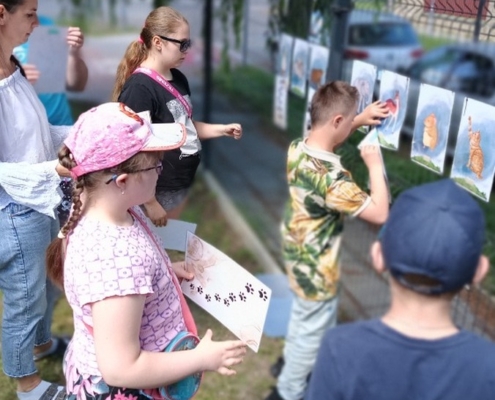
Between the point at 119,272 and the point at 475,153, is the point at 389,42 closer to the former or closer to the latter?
the point at 475,153

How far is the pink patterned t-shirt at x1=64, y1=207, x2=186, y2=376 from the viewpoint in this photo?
145 centimetres

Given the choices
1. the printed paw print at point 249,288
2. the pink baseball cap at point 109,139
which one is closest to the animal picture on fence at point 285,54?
the printed paw print at point 249,288

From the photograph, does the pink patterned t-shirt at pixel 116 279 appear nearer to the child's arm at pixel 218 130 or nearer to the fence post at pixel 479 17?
the child's arm at pixel 218 130

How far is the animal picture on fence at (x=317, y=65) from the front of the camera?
3296 millimetres

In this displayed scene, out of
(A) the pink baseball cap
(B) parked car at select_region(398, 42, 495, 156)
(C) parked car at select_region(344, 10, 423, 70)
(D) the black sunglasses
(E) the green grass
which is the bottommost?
(E) the green grass

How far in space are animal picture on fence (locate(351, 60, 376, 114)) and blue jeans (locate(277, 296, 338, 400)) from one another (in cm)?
95

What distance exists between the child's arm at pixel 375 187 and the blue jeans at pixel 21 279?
1.17 meters

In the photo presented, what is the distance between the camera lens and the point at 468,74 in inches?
324

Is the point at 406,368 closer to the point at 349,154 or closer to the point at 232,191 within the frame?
the point at 349,154

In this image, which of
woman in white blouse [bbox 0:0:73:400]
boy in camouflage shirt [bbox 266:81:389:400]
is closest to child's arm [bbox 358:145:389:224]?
boy in camouflage shirt [bbox 266:81:389:400]

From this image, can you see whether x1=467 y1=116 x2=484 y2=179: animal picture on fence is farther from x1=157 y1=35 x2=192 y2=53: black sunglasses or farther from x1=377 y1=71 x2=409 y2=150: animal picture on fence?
x1=157 y1=35 x2=192 y2=53: black sunglasses

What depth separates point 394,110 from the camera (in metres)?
2.53

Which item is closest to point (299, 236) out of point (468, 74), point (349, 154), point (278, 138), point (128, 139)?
point (349, 154)

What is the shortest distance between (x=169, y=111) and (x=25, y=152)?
0.50 metres
